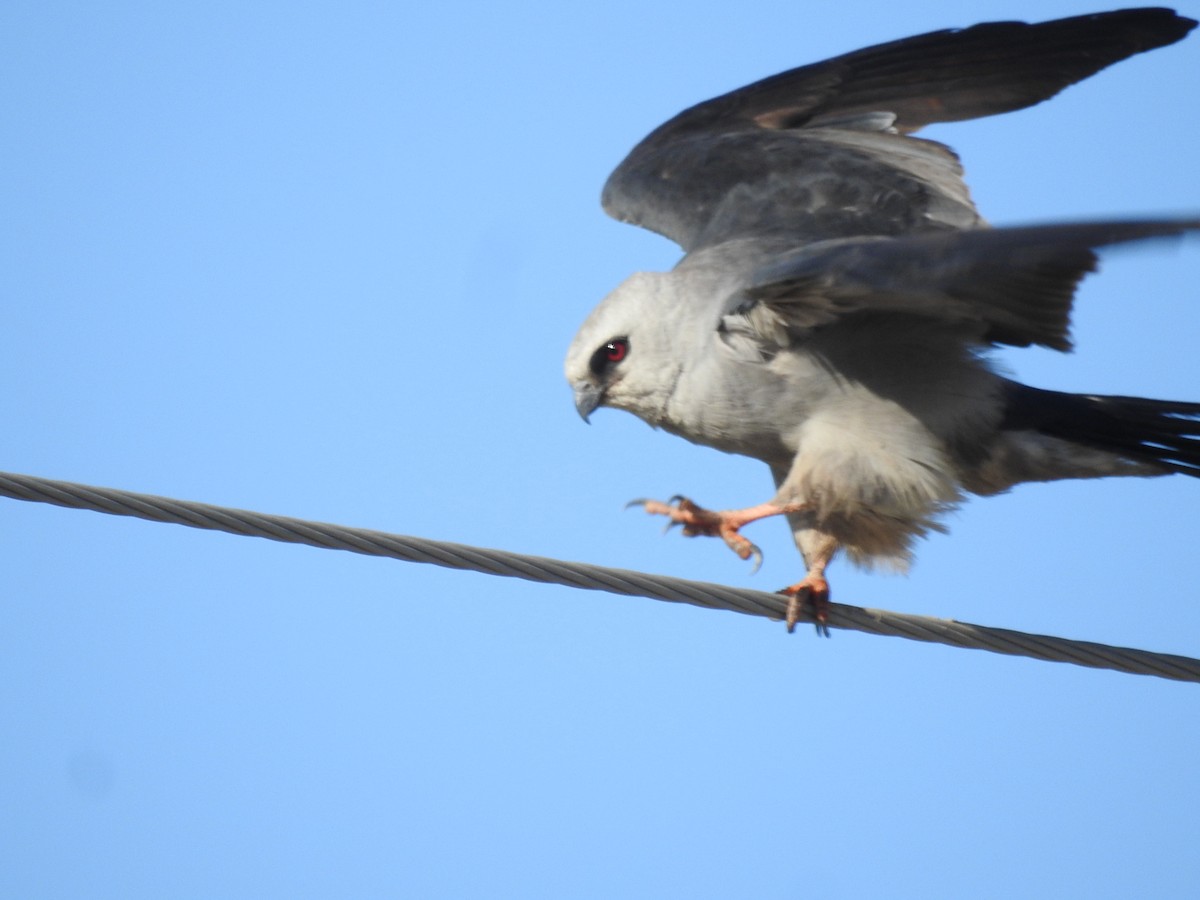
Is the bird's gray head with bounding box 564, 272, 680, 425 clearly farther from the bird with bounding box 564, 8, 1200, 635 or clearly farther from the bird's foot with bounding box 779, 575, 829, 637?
the bird's foot with bounding box 779, 575, 829, 637

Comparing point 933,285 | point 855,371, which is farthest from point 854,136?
point 933,285

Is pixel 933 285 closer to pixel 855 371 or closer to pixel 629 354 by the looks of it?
pixel 855 371

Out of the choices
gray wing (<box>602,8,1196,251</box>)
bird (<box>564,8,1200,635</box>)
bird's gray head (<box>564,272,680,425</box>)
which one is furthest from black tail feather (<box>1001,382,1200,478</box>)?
bird's gray head (<box>564,272,680,425</box>)

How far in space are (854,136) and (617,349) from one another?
2216mm

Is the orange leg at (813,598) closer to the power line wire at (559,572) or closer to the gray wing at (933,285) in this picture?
the power line wire at (559,572)

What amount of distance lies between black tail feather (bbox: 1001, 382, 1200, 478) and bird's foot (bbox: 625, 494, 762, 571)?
1225 mm

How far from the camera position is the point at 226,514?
3.73 meters

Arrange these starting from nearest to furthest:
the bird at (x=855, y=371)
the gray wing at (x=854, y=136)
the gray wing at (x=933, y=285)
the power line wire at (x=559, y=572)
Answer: the power line wire at (x=559, y=572), the gray wing at (x=933, y=285), the bird at (x=855, y=371), the gray wing at (x=854, y=136)

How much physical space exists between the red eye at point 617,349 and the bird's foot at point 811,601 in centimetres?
116

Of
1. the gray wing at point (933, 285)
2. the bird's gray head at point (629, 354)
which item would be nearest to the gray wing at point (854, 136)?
the bird's gray head at point (629, 354)

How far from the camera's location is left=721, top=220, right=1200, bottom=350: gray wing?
13.7ft

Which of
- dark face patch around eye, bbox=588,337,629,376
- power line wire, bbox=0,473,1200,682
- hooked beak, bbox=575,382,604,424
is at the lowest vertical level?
power line wire, bbox=0,473,1200,682

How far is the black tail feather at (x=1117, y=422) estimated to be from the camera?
5426mm

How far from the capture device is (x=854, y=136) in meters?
7.07
